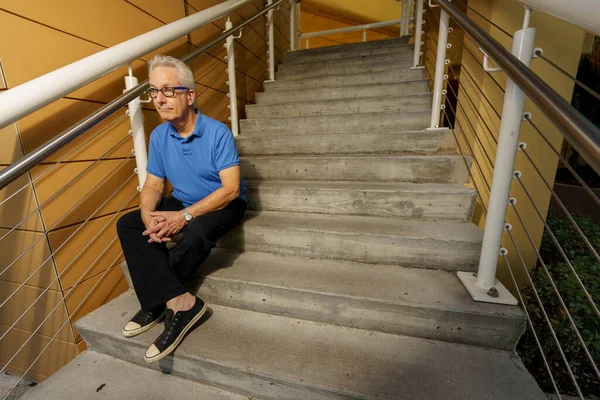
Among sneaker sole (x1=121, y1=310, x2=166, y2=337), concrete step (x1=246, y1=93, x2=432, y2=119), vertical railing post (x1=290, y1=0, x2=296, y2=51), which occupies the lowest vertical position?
sneaker sole (x1=121, y1=310, x2=166, y2=337)

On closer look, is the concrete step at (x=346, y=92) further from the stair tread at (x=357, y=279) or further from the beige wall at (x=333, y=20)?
the beige wall at (x=333, y=20)

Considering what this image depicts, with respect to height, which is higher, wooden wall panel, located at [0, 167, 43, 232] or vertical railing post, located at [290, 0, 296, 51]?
vertical railing post, located at [290, 0, 296, 51]

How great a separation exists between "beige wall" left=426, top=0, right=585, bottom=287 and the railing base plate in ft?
2.14

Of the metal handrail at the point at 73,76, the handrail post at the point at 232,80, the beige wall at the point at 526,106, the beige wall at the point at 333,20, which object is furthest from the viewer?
the beige wall at the point at 333,20

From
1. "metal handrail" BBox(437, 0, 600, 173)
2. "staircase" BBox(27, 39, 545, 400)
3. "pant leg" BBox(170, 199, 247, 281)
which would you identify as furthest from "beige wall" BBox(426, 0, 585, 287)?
"pant leg" BBox(170, 199, 247, 281)

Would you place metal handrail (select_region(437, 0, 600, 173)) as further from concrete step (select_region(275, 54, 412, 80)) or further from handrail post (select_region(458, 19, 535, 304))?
concrete step (select_region(275, 54, 412, 80))

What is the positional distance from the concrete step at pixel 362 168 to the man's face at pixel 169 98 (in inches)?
28.2

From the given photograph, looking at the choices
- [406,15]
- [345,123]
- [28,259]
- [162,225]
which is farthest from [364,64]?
[28,259]

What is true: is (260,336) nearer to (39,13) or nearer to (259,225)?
(259,225)

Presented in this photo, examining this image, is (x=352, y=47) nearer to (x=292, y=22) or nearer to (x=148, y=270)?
Answer: (x=292, y=22)

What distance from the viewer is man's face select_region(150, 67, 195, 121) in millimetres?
1225

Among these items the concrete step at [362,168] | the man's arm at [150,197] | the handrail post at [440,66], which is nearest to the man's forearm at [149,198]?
the man's arm at [150,197]

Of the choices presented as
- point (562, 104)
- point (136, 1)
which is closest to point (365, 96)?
point (136, 1)

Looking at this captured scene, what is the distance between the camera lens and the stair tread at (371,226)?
4.30 ft
